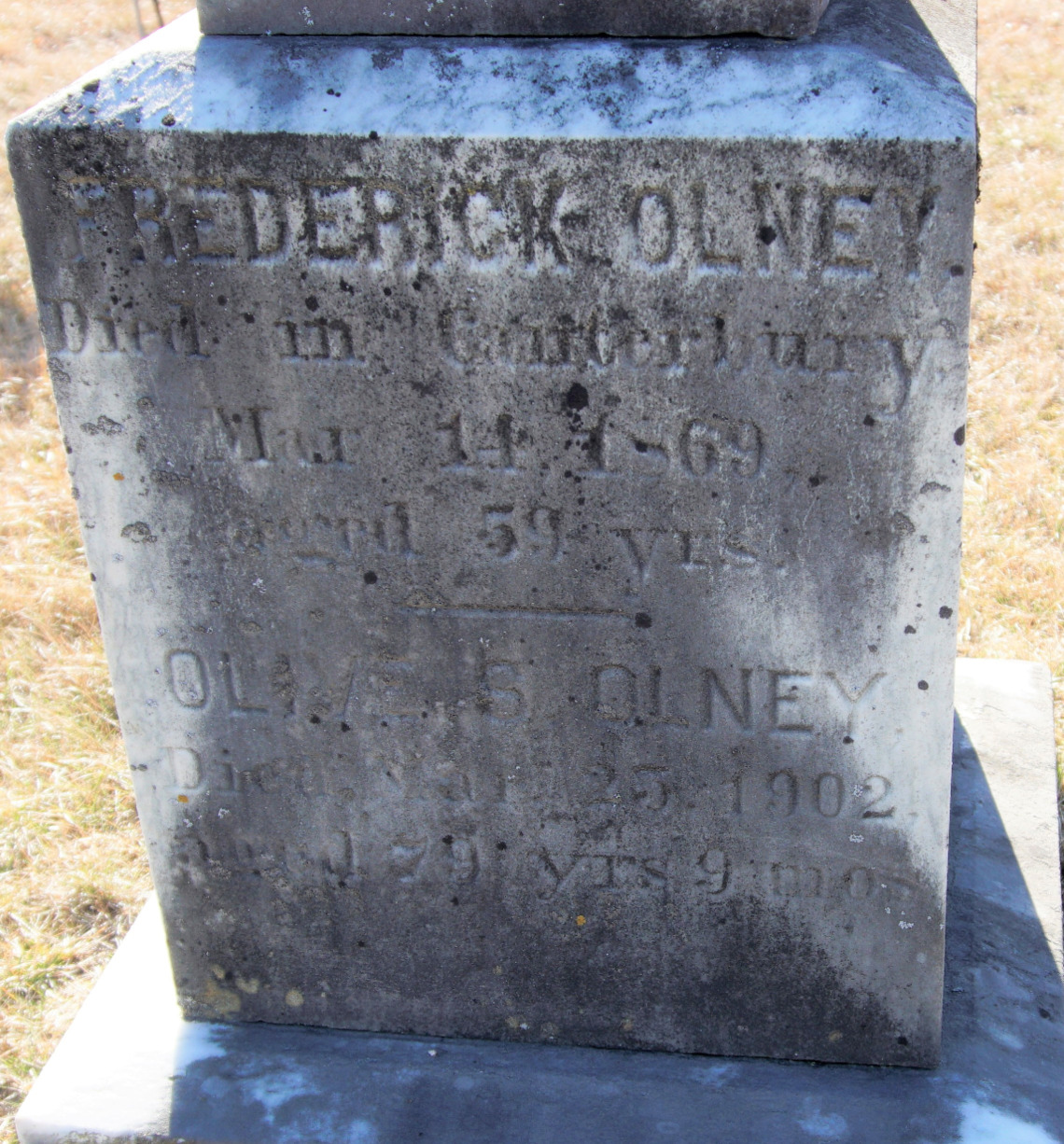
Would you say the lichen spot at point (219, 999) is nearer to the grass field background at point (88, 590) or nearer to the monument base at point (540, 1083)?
the monument base at point (540, 1083)

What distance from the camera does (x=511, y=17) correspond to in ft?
5.35

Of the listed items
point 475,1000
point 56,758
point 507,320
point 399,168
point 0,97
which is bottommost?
point 56,758

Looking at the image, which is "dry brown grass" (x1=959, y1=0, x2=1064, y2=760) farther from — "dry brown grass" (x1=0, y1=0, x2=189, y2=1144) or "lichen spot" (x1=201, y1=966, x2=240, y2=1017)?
"dry brown grass" (x1=0, y1=0, x2=189, y2=1144)

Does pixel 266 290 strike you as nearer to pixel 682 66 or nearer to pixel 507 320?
pixel 507 320

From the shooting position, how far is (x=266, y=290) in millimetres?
1665

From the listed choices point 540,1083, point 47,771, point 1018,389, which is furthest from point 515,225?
point 1018,389

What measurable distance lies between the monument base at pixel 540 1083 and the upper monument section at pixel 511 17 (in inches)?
61.5

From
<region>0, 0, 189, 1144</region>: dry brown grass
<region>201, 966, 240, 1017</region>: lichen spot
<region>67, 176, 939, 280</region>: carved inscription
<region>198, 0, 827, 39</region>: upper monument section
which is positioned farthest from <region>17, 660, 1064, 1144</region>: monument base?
<region>198, 0, 827, 39</region>: upper monument section

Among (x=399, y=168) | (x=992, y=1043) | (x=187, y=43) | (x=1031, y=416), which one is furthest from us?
(x=1031, y=416)

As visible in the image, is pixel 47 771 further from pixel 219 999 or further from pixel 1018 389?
pixel 1018 389

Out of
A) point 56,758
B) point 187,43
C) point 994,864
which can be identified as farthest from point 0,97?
point 994,864

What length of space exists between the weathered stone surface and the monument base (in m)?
0.06

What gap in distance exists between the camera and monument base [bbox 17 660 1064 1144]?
1.90m

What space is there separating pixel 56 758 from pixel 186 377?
5.66 ft
